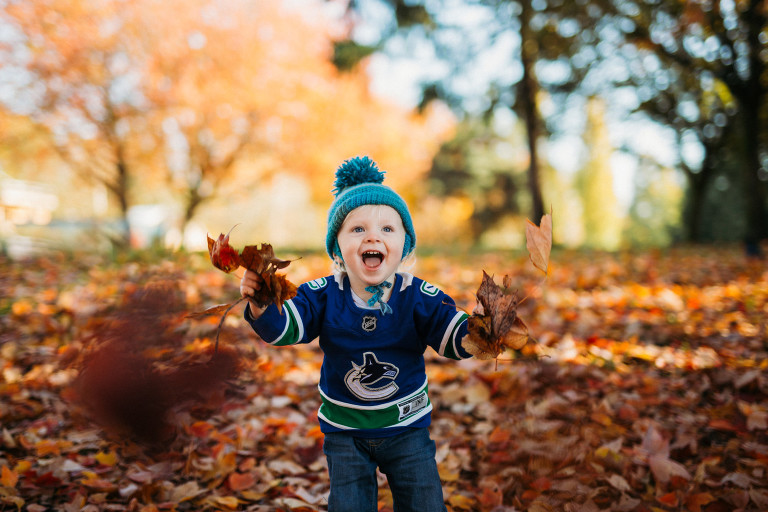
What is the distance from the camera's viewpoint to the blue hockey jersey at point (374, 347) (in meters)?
1.76

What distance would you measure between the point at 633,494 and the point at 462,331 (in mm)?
1383

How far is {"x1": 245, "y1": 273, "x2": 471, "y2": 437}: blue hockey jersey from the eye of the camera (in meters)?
1.76

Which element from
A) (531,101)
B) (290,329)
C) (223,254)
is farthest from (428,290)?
(531,101)

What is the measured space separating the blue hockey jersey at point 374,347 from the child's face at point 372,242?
0.14 meters

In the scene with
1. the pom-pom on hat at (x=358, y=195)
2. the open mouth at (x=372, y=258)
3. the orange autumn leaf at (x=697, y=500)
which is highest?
the pom-pom on hat at (x=358, y=195)

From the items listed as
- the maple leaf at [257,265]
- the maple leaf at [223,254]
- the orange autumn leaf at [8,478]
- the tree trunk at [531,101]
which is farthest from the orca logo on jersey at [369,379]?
the tree trunk at [531,101]

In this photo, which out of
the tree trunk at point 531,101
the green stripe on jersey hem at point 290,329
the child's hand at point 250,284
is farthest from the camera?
the tree trunk at point 531,101

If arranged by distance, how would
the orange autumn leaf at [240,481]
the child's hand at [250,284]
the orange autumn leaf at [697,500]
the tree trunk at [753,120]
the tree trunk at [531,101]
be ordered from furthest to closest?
the tree trunk at [531,101] < the tree trunk at [753,120] < the orange autumn leaf at [240,481] < the orange autumn leaf at [697,500] < the child's hand at [250,284]

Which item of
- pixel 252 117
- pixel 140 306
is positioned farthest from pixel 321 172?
pixel 140 306

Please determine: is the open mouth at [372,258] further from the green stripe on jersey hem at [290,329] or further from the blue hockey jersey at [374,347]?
the green stripe on jersey hem at [290,329]

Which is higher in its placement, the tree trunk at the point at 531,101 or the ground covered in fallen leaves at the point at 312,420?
the tree trunk at the point at 531,101

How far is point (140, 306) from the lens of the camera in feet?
9.04

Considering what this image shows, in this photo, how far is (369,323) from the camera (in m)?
1.80

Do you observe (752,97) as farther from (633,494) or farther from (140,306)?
(140,306)
